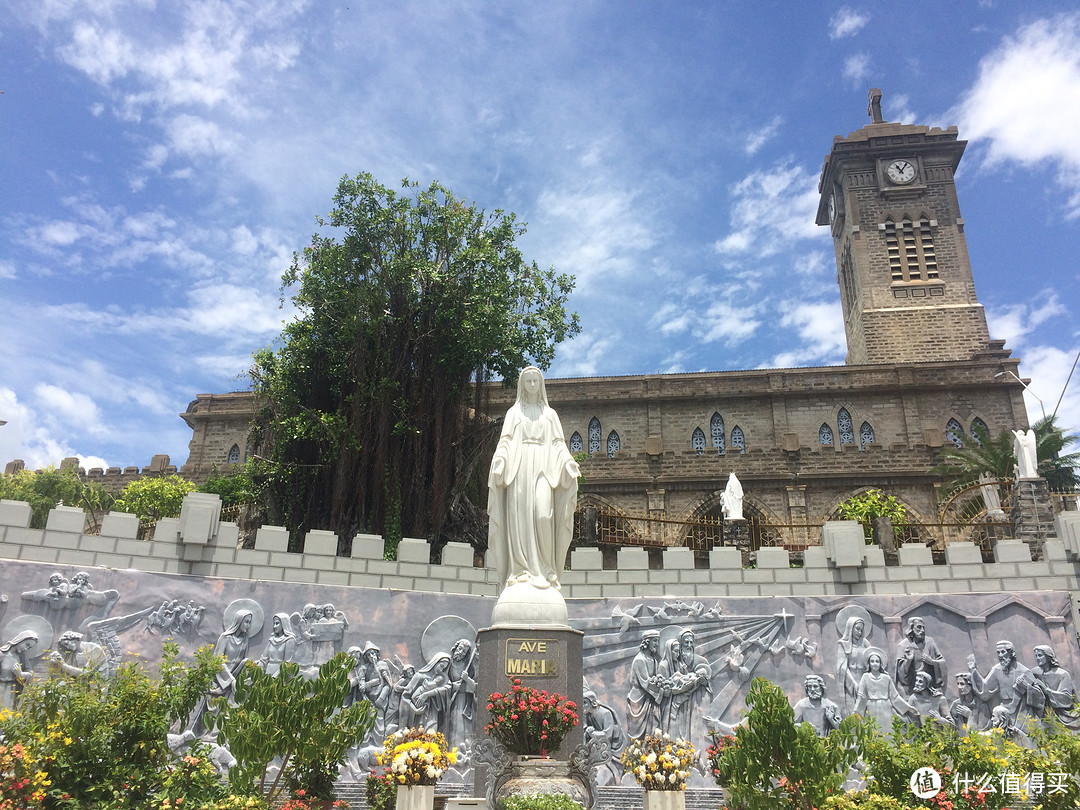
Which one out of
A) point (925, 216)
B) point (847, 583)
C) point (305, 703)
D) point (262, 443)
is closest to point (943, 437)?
point (925, 216)

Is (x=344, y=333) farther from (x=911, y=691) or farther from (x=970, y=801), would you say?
(x=970, y=801)

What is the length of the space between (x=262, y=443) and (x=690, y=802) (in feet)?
50.9

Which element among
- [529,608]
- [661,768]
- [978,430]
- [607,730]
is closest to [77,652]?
[529,608]

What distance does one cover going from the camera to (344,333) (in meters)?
20.2

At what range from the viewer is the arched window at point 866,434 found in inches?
1254

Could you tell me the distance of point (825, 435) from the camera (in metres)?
32.2

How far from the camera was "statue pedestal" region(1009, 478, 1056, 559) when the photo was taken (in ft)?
55.1

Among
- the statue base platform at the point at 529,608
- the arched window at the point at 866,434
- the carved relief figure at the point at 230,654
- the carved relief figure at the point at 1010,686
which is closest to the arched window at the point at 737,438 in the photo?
the arched window at the point at 866,434

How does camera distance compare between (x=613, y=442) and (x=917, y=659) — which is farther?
(x=613, y=442)

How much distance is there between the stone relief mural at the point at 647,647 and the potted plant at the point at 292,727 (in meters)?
4.84

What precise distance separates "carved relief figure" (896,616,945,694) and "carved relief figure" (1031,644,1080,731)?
4.92ft

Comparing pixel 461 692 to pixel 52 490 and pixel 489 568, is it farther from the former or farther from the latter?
pixel 52 490

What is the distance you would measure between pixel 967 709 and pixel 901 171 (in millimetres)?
35301

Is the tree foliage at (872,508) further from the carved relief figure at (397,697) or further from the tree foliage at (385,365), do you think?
the carved relief figure at (397,697)
